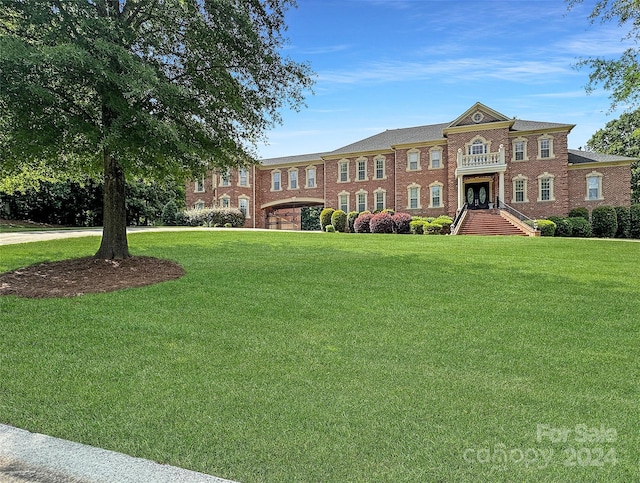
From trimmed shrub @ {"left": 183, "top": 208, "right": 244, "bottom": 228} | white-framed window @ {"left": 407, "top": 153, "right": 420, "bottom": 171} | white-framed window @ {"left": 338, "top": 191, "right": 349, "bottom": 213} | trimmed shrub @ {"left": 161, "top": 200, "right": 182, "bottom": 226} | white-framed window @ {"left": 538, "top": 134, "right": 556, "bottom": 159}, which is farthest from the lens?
trimmed shrub @ {"left": 161, "top": 200, "right": 182, "bottom": 226}

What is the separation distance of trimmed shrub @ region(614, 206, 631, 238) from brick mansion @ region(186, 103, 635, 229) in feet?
2.92

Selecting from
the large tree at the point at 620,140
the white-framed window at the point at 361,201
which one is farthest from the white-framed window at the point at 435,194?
the large tree at the point at 620,140

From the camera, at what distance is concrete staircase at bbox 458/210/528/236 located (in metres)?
25.3

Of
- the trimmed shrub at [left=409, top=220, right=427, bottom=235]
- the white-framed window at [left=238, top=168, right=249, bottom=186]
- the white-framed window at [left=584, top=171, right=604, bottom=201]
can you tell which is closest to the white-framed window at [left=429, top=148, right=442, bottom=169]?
the trimmed shrub at [left=409, top=220, right=427, bottom=235]

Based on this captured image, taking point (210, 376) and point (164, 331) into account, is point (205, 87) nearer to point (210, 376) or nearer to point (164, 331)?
point (164, 331)

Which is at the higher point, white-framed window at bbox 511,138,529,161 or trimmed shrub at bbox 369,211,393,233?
white-framed window at bbox 511,138,529,161

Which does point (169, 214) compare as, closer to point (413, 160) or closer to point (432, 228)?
point (413, 160)

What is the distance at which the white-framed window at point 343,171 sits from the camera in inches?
1442

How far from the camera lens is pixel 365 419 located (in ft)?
10.8

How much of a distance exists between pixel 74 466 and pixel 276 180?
126ft

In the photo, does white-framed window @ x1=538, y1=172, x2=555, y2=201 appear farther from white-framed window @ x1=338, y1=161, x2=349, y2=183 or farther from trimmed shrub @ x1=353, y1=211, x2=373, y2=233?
white-framed window @ x1=338, y1=161, x2=349, y2=183

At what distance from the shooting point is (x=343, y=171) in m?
36.8

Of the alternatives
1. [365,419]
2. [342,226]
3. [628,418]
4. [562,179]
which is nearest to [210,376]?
[365,419]

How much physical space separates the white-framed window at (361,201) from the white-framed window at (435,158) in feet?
20.4
